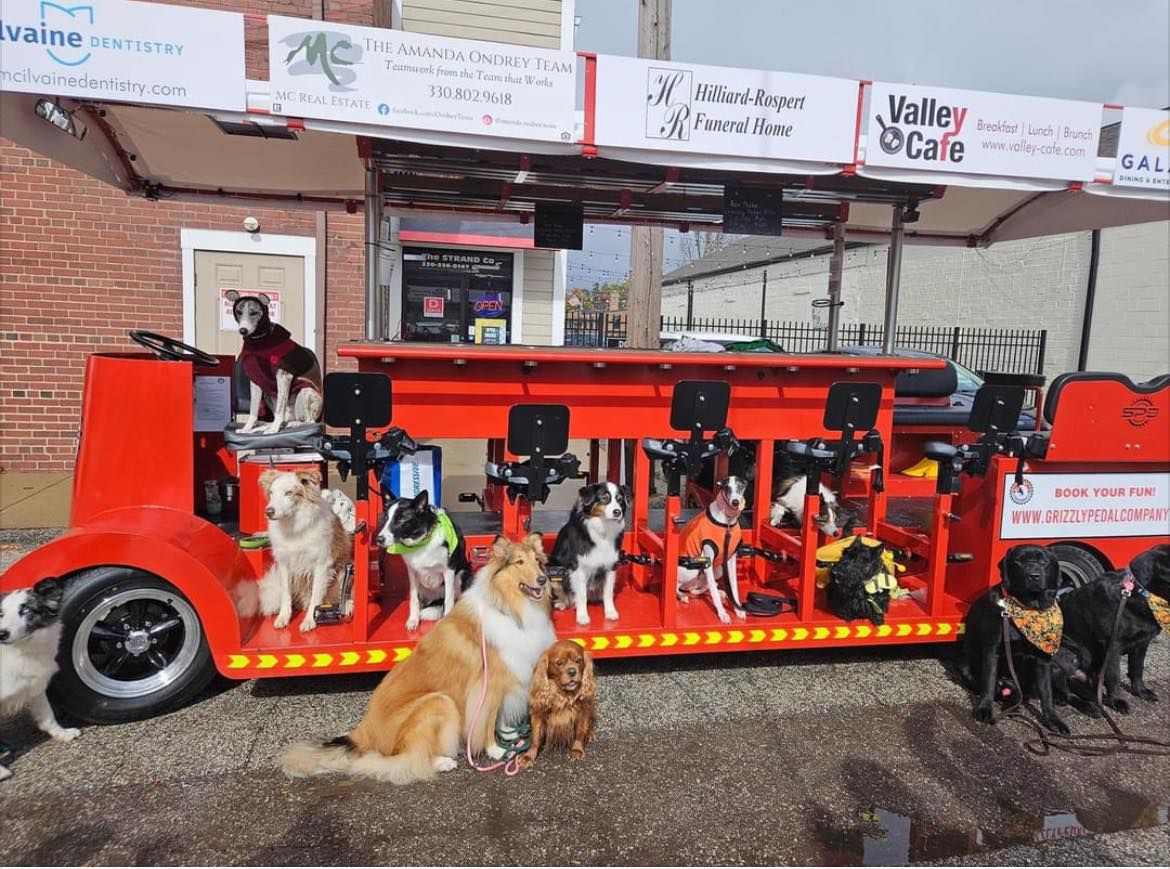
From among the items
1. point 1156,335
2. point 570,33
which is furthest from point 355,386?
point 1156,335

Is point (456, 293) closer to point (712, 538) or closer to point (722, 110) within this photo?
point (712, 538)

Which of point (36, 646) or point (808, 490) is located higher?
point (808, 490)

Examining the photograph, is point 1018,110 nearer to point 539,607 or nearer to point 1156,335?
point 539,607

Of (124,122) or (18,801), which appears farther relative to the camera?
(124,122)

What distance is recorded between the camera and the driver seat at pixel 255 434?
4.63 meters

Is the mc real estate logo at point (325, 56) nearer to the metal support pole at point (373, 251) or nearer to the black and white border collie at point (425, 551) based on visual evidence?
the metal support pole at point (373, 251)

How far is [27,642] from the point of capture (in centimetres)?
319

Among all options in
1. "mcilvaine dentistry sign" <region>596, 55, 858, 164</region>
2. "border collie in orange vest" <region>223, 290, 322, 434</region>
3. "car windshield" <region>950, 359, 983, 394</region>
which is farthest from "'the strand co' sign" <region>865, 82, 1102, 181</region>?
"car windshield" <region>950, 359, 983, 394</region>

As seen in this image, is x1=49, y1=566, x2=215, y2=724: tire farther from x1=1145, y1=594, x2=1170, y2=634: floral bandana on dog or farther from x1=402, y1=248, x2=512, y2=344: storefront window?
x1=402, y1=248, x2=512, y2=344: storefront window

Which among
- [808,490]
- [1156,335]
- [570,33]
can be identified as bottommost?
[808,490]

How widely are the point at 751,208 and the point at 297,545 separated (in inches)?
149

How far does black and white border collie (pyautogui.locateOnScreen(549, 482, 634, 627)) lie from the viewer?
4.12m

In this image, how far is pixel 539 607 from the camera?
3.50 metres

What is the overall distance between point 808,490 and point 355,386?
8.72ft
